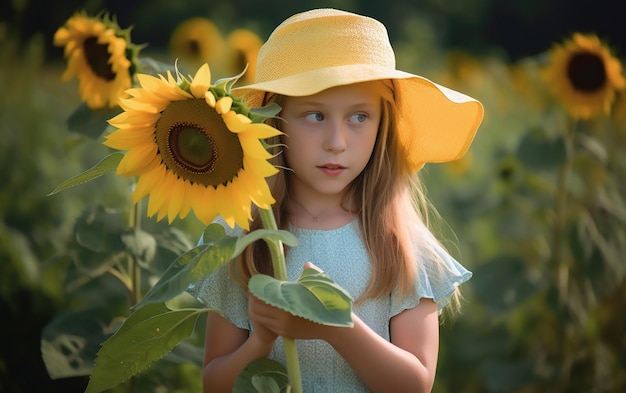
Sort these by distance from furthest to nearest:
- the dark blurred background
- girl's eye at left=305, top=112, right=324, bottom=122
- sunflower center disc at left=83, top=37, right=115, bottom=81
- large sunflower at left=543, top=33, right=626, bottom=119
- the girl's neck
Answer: the dark blurred background, large sunflower at left=543, top=33, right=626, bottom=119, sunflower center disc at left=83, top=37, right=115, bottom=81, the girl's neck, girl's eye at left=305, top=112, right=324, bottom=122

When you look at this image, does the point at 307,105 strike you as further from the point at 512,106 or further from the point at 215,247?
the point at 512,106

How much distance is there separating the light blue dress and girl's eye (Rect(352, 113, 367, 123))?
0.62 ft

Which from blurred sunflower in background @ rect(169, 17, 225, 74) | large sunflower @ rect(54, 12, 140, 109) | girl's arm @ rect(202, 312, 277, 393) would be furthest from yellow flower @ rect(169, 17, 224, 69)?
girl's arm @ rect(202, 312, 277, 393)

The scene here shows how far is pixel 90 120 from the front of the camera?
2.22 m

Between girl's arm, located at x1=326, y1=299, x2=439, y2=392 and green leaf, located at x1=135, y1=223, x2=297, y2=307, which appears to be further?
girl's arm, located at x1=326, y1=299, x2=439, y2=392

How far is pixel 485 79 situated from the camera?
548 cm

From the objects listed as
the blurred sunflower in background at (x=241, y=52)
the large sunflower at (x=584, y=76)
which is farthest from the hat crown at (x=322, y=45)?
the blurred sunflower in background at (x=241, y=52)

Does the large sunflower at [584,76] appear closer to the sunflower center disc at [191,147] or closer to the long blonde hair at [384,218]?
the long blonde hair at [384,218]

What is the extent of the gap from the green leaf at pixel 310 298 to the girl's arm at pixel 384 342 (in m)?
0.11

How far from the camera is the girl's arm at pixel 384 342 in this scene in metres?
1.42

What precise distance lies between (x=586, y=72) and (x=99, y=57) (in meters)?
1.50

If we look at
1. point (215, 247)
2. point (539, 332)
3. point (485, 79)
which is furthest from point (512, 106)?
point (215, 247)

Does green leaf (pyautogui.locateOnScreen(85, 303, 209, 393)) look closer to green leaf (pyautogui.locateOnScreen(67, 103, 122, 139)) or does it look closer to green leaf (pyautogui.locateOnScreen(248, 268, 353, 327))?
green leaf (pyautogui.locateOnScreen(248, 268, 353, 327))

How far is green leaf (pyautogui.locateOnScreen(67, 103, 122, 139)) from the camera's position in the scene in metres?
2.18
